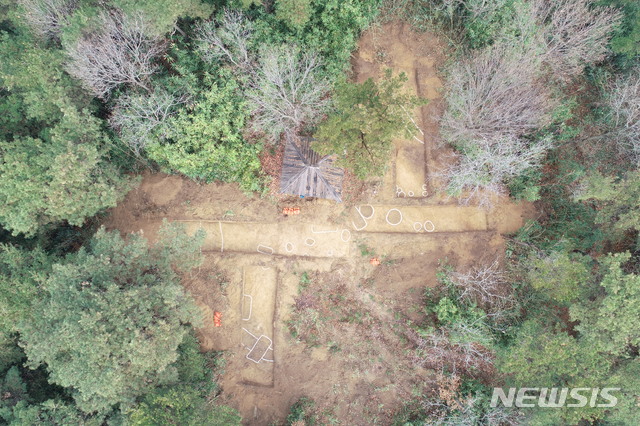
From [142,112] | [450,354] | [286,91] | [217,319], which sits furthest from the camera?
[217,319]

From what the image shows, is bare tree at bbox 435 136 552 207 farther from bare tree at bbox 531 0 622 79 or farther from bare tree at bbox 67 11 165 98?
bare tree at bbox 67 11 165 98

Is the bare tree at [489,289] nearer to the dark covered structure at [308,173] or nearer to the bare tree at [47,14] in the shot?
the dark covered structure at [308,173]

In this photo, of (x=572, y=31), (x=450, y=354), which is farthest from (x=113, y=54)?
(x=572, y=31)

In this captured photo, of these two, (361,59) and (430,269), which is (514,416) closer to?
(430,269)

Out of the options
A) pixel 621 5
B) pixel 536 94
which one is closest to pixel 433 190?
pixel 536 94
